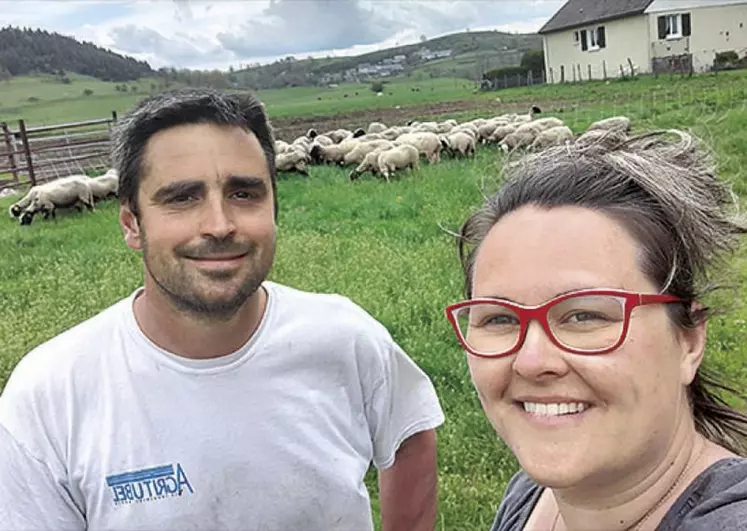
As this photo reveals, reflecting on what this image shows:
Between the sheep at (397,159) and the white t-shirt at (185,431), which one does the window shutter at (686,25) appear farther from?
the white t-shirt at (185,431)

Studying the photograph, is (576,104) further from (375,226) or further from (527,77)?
(527,77)

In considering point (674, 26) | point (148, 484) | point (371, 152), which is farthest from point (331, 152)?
point (674, 26)

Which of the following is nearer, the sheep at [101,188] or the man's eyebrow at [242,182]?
the man's eyebrow at [242,182]

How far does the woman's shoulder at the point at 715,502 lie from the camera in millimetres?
1227

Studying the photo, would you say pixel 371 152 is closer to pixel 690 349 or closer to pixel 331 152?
pixel 331 152

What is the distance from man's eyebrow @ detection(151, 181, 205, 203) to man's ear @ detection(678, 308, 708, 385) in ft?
4.45

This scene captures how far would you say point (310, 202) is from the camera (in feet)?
46.3

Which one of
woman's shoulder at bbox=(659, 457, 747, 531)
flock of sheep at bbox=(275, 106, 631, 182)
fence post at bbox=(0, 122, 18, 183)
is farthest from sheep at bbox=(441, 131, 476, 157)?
woman's shoulder at bbox=(659, 457, 747, 531)

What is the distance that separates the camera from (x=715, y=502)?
1.28 m

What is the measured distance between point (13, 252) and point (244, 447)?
1124 cm

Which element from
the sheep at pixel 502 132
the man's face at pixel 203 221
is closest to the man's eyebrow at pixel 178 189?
the man's face at pixel 203 221

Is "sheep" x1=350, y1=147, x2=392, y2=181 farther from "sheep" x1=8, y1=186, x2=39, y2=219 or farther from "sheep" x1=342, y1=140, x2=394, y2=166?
"sheep" x1=8, y1=186, x2=39, y2=219

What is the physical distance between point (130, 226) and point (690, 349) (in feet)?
5.34

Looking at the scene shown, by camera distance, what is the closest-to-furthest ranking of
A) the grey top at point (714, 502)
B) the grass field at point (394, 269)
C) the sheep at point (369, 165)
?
the grey top at point (714, 502) < the grass field at point (394, 269) < the sheep at point (369, 165)
